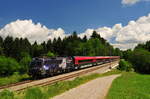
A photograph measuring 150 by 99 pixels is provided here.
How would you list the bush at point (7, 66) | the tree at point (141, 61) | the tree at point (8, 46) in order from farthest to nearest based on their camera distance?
the tree at point (8, 46) < the tree at point (141, 61) < the bush at point (7, 66)

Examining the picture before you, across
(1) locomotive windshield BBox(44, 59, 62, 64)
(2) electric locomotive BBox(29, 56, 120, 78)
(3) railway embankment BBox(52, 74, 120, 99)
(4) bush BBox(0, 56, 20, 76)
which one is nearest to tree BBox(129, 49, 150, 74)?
(2) electric locomotive BBox(29, 56, 120, 78)

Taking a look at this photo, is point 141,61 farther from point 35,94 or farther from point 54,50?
point 54,50

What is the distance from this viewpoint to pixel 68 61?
40875mm

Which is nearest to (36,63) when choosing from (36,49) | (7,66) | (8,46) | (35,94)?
(35,94)

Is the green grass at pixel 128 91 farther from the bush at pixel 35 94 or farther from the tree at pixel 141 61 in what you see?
the tree at pixel 141 61

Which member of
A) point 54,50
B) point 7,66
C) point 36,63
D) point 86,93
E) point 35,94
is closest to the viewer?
point 35,94

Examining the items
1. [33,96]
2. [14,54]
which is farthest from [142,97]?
[14,54]

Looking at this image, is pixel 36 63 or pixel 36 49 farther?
pixel 36 49

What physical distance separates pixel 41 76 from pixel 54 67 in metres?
3.11

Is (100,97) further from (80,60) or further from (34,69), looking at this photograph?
(80,60)

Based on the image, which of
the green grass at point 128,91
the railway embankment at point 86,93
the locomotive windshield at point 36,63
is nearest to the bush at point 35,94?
the railway embankment at point 86,93

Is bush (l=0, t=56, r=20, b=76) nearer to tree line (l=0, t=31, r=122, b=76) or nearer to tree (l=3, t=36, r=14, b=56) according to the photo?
tree line (l=0, t=31, r=122, b=76)

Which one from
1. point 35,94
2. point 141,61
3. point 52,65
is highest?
point 52,65

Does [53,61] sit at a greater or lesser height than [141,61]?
greater
